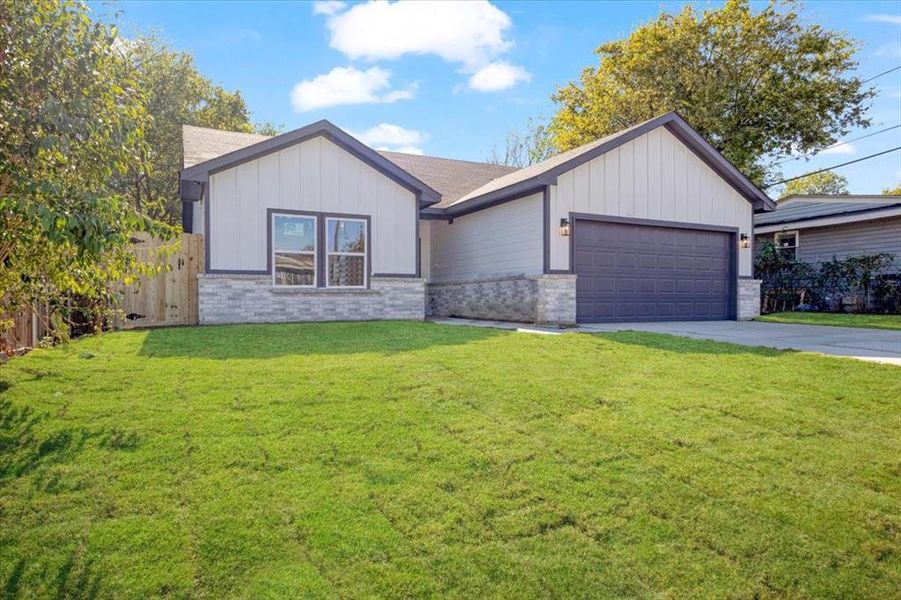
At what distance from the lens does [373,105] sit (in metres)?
23.1

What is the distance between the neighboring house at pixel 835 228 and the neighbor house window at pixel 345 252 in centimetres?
1502

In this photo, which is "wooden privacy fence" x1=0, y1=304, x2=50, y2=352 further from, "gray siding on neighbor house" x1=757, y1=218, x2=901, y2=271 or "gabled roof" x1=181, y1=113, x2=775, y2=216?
"gray siding on neighbor house" x1=757, y1=218, x2=901, y2=271

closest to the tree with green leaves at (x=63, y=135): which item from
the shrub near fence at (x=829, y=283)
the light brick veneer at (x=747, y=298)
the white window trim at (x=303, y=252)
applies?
the white window trim at (x=303, y=252)

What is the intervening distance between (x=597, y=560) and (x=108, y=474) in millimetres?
2797

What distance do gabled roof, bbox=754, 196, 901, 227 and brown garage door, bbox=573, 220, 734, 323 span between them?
6025 millimetres

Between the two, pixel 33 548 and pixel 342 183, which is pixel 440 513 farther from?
pixel 342 183

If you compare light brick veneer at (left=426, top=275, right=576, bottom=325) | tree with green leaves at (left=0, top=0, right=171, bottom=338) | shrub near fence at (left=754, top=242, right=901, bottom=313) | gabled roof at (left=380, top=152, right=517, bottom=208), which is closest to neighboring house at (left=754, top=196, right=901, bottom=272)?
shrub near fence at (left=754, top=242, right=901, bottom=313)

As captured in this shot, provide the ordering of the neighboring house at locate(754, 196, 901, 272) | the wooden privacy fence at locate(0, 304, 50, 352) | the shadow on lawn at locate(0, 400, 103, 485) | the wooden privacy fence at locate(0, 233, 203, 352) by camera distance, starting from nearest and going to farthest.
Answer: the shadow on lawn at locate(0, 400, 103, 485)
the wooden privacy fence at locate(0, 304, 50, 352)
the wooden privacy fence at locate(0, 233, 203, 352)
the neighboring house at locate(754, 196, 901, 272)

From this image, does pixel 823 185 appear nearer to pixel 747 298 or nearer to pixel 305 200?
pixel 747 298

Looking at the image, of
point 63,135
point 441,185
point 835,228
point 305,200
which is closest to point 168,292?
point 305,200

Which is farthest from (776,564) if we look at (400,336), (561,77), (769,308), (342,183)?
(561,77)

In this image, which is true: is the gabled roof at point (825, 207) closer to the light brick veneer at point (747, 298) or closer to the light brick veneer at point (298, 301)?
the light brick veneer at point (747, 298)

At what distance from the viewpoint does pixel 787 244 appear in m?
19.8

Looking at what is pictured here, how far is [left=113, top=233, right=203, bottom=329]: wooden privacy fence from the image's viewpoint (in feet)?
33.4
